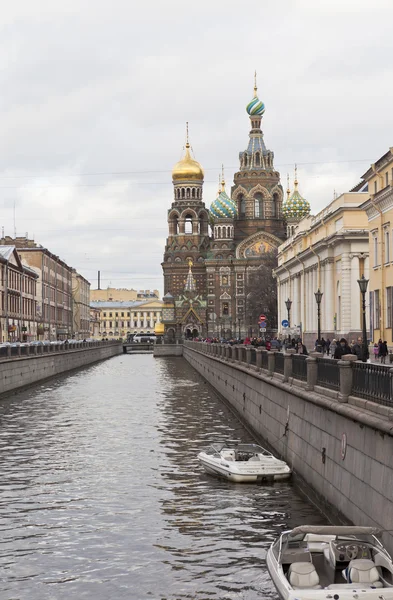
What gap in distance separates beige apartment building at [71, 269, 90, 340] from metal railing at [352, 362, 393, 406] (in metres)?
132

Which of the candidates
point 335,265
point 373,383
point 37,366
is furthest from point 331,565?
point 335,265

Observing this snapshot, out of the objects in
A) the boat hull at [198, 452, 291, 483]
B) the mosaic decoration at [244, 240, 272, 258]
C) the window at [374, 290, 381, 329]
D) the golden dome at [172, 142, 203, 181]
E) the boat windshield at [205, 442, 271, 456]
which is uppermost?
the golden dome at [172, 142, 203, 181]

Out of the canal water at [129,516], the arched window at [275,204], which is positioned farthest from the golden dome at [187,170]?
the canal water at [129,516]

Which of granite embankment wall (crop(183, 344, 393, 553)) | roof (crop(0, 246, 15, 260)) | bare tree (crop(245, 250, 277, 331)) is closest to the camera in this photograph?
granite embankment wall (crop(183, 344, 393, 553))

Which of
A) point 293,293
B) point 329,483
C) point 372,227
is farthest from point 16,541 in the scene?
point 293,293

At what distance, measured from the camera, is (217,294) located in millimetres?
157625

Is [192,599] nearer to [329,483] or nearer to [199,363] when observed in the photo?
[329,483]

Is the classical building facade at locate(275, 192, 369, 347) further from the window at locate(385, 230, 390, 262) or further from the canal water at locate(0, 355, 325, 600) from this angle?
the canal water at locate(0, 355, 325, 600)

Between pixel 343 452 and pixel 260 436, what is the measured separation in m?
12.8

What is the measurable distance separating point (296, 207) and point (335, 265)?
300 feet

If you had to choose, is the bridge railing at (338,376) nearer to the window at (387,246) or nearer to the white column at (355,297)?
the window at (387,246)

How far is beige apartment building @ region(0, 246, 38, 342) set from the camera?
85188 millimetres

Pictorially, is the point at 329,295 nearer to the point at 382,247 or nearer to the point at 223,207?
the point at 382,247

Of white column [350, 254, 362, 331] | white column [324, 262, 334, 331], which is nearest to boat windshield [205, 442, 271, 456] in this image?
white column [350, 254, 362, 331]
